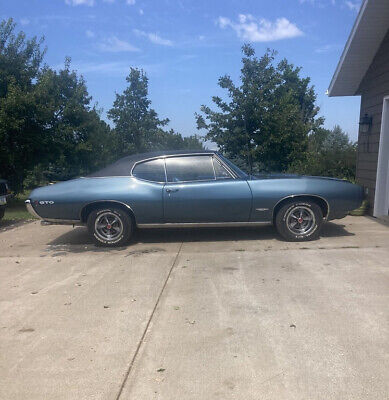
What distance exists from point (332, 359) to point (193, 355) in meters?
0.97

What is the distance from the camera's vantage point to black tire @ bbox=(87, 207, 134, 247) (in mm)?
6219

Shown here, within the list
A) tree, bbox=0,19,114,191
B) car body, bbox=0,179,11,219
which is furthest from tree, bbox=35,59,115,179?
car body, bbox=0,179,11,219

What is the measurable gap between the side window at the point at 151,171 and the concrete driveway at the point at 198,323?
109 cm

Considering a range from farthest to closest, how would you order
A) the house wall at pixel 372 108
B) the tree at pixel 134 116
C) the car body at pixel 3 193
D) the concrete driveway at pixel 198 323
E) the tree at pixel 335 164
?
the tree at pixel 134 116 < the tree at pixel 335 164 < the car body at pixel 3 193 < the house wall at pixel 372 108 < the concrete driveway at pixel 198 323

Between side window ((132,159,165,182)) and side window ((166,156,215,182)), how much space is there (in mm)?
103

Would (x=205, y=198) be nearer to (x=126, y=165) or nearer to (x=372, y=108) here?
(x=126, y=165)

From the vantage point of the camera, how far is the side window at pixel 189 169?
6.31m

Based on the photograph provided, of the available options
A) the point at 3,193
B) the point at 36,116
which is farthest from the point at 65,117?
the point at 3,193

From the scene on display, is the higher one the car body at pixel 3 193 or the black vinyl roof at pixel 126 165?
the black vinyl roof at pixel 126 165

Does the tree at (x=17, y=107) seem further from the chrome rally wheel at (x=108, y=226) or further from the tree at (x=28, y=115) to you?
the chrome rally wheel at (x=108, y=226)

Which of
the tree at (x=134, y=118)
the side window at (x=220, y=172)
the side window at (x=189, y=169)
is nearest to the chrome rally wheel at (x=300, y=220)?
the side window at (x=220, y=172)

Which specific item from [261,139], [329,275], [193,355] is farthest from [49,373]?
[261,139]

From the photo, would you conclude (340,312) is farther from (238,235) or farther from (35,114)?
(35,114)

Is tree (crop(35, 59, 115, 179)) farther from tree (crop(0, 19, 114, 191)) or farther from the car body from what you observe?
the car body
